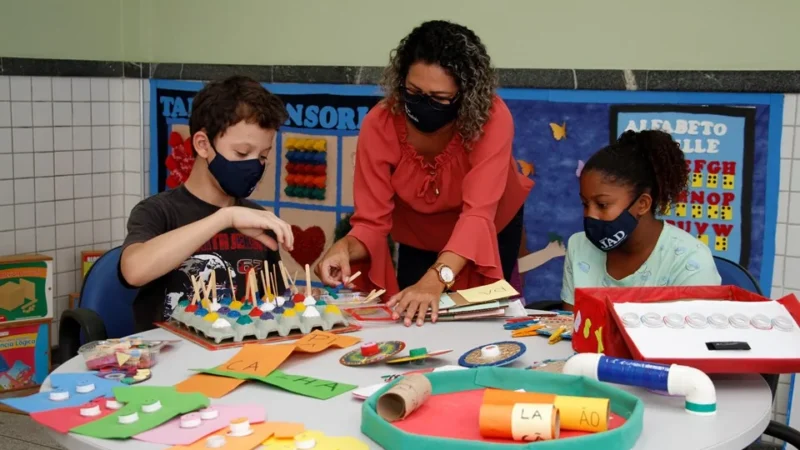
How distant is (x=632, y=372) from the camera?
4.95 ft

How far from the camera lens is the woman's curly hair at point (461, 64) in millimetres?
2447

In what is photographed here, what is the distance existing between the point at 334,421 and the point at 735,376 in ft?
2.45

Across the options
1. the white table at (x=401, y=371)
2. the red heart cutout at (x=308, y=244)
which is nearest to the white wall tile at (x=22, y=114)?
the red heart cutout at (x=308, y=244)

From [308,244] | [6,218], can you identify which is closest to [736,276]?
[308,244]

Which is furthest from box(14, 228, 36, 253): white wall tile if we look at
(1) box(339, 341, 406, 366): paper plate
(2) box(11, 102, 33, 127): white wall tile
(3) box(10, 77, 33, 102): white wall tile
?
(1) box(339, 341, 406, 366): paper plate

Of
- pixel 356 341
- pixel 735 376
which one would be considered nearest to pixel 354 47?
pixel 356 341

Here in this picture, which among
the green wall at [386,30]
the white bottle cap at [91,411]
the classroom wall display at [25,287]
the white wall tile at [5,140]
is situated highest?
the green wall at [386,30]

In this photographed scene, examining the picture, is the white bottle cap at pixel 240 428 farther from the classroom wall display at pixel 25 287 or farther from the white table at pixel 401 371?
the classroom wall display at pixel 25 287

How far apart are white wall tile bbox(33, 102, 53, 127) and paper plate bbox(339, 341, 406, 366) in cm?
298

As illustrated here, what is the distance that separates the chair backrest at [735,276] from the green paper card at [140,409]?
4.57ft

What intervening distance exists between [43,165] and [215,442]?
336 cm

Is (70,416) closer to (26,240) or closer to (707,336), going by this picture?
(707,336)

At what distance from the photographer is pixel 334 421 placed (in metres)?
1.42

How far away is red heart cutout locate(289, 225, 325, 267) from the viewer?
4.16 metres
